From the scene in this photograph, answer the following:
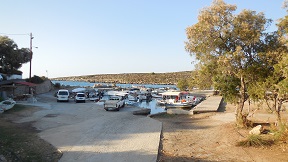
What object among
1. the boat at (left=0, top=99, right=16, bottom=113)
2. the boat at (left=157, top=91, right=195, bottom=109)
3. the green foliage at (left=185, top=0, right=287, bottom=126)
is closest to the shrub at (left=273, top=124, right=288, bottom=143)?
the green foliage at (left=185, top=0, right=287, bottom=126)

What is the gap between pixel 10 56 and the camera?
5122 cm

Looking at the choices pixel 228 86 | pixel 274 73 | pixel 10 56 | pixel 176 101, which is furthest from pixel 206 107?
pixel 10 56

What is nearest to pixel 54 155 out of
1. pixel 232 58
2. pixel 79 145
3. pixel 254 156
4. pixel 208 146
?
pixel 79 145

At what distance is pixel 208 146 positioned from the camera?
43.3ft

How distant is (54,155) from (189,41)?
972cm

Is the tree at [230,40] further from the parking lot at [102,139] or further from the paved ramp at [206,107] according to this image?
the paved ramp at [206,107]

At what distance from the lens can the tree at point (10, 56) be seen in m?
50.5

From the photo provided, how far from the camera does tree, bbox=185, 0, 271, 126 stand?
1494cm

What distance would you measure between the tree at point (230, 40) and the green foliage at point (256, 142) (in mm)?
3609

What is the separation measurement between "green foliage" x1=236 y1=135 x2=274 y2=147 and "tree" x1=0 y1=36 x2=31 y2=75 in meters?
47.6

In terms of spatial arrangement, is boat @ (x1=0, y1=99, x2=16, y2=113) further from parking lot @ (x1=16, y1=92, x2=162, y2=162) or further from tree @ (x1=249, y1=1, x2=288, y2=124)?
tree @ (x1=249, y1=1, x2=288, y2=124)

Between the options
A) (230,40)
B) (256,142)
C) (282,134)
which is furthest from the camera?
(230,40)

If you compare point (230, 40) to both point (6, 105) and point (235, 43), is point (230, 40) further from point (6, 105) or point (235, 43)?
point (6, 105)

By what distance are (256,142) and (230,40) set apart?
19.1 ft
